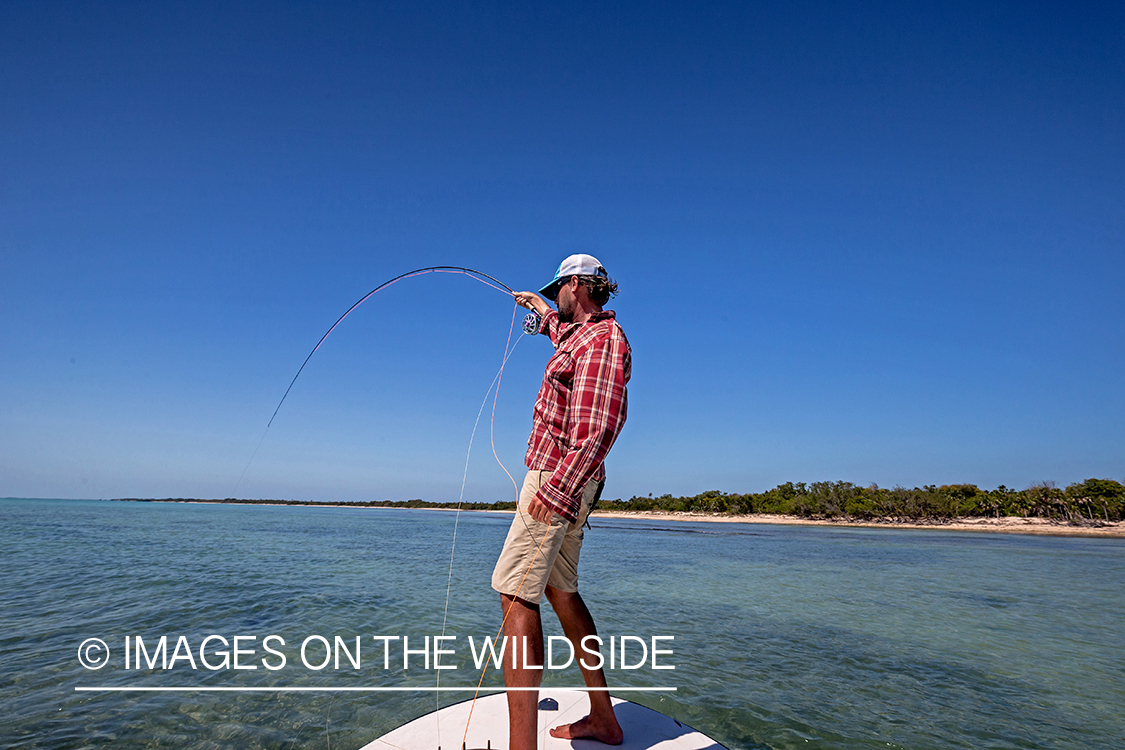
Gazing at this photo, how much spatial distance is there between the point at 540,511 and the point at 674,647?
13.4ft

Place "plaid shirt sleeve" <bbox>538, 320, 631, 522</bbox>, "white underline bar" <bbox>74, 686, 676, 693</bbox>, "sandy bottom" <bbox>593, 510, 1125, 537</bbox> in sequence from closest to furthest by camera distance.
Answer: "plaid shirt sleeve" <bbox>538, 320, 631, 522</bbox>
"white underline bar" <bbox>74, 686, 676, 693</bbox>
"sandy bottom" <bbox>593, 510, 1125, 537</bbox>

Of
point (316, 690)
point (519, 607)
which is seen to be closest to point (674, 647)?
point (316, 690)

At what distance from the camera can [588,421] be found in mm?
2178

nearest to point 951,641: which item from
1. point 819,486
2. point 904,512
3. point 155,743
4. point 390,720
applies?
point 390,720

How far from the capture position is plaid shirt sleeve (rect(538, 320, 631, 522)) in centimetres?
214

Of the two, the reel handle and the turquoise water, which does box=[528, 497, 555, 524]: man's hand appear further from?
the turquoise water

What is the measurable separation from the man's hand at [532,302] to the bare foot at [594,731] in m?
2.14

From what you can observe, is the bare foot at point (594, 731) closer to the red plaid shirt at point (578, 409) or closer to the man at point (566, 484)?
the man at point (566, 484)

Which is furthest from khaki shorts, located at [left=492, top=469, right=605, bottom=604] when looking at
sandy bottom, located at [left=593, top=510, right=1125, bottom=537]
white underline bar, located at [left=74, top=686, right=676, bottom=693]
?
sandy bottom, located at [left=593, top=510, right=1125, bottom=537]

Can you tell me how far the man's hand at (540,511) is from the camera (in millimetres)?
2162

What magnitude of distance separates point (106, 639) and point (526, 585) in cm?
537

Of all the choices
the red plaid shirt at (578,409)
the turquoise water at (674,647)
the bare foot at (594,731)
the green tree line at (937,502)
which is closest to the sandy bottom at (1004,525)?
the green tree line at (937,502)

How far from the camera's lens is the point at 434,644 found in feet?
17.5

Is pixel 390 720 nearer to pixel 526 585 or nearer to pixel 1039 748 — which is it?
pixel 526 585
